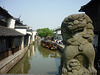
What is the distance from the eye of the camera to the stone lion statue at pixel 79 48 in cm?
281

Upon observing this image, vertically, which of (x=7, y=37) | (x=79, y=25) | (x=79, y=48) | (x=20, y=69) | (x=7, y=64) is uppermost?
(x=79, y=25)

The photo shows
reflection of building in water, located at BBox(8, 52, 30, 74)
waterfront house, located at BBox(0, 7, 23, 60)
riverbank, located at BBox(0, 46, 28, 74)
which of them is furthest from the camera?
waterfront house, located at BBox(0, 7, 23, 60)

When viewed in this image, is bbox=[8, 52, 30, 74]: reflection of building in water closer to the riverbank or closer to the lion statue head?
the riverbank

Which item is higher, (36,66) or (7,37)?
(7,37)

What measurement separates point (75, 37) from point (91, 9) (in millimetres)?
6584

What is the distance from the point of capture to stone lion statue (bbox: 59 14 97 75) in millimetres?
2807

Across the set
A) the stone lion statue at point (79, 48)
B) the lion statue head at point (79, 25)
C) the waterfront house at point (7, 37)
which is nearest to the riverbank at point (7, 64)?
the waterfront house at point (7, 37)

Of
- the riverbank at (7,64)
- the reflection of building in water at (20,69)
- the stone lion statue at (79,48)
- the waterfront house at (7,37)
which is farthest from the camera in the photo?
the waterfront house at (7,37)

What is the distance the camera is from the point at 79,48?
2814 mm

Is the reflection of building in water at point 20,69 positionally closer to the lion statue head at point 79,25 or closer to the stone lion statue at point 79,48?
the stone lion statue at point 79,48

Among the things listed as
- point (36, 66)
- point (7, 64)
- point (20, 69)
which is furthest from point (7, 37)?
point (36, 66)

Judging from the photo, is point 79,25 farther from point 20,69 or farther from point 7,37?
point 7,37

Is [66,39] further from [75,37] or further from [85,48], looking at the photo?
[85,48]

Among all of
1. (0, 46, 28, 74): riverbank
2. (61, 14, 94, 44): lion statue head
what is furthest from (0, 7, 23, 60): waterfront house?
(61, 14, 94, 44): lion statue head
